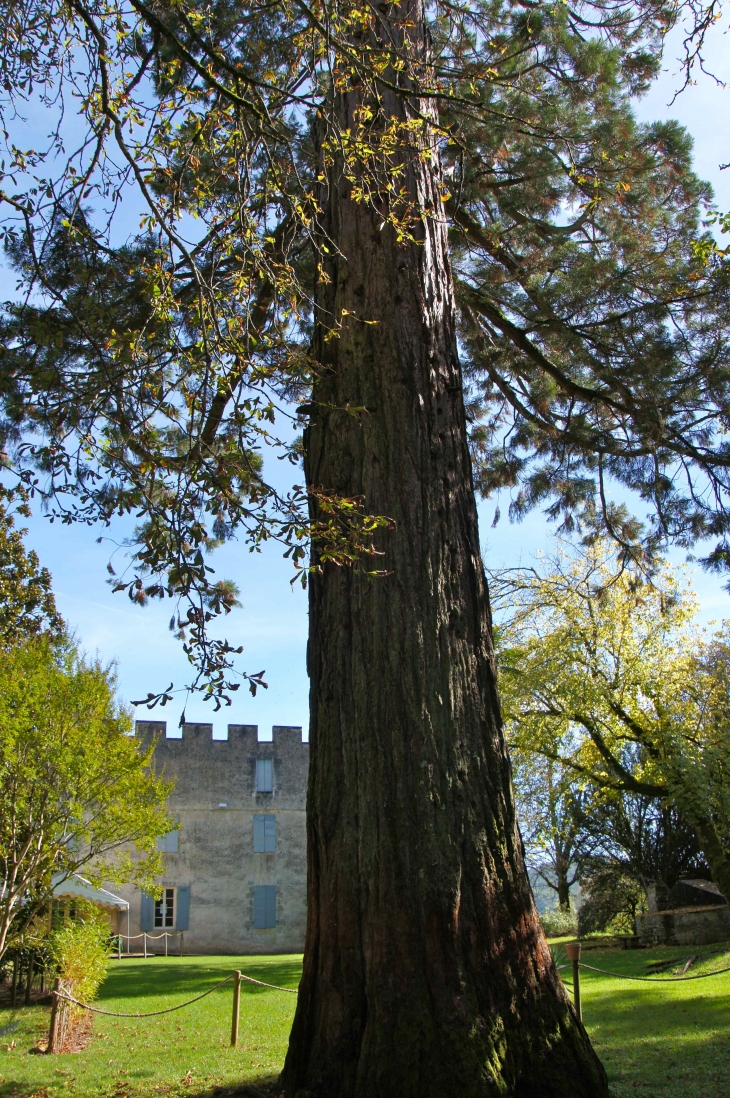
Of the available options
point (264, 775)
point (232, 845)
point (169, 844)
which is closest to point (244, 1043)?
point (169, 844)

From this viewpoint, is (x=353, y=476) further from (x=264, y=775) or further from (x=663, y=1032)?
(x=264, y=775)

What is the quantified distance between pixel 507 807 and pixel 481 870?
0.34 meters

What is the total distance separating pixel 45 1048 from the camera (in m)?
8.52

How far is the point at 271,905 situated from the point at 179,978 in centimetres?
1124

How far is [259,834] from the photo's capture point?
2748cm

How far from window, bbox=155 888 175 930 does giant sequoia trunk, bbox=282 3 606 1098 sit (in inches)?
964

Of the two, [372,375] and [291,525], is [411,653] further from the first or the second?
[372,375]

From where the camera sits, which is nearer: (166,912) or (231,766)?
(166,912)

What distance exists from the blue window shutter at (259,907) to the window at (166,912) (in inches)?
101

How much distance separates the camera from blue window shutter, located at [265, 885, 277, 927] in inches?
1042

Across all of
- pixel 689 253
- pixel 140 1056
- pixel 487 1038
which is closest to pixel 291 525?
pixel 487 1038

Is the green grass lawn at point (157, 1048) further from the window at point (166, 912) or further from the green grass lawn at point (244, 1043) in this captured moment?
the window at point (166, 912)

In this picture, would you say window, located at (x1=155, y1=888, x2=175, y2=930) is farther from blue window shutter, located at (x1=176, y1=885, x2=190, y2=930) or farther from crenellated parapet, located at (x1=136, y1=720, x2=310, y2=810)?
crenellated parapet, located at (x1=136, y1=720, x2=310, y2=810)

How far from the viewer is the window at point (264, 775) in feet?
91.6
